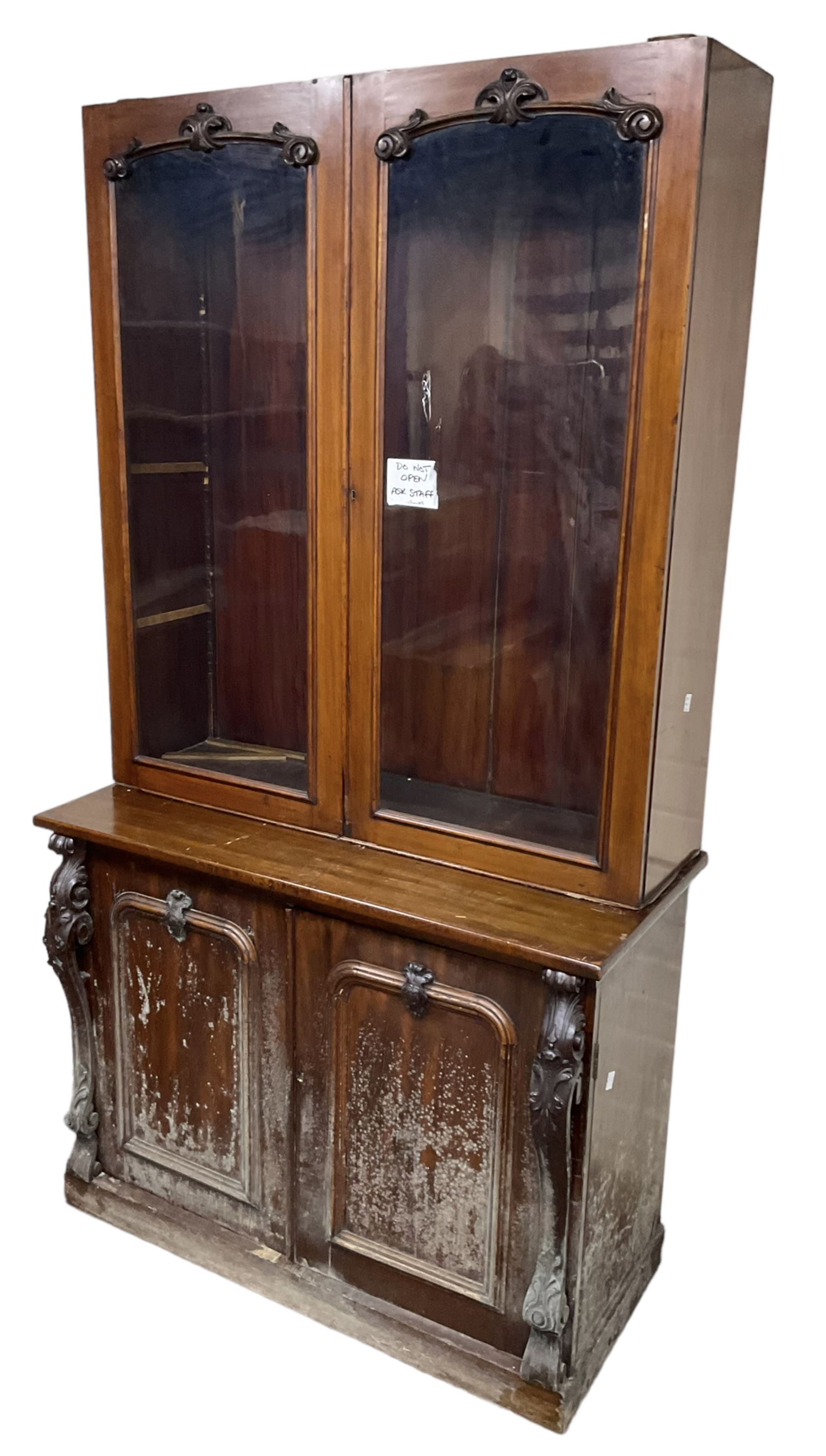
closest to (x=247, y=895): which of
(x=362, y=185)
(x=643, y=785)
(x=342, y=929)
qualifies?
(x=342, y=929)

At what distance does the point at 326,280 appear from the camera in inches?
90.2

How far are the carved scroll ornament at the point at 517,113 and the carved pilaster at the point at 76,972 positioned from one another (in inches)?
60.7

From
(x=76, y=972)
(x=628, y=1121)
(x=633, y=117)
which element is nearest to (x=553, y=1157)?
(x=628, y=1121)

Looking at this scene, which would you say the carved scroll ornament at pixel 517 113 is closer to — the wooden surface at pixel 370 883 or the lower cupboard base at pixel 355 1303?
the wooden surface at pixel 370 883

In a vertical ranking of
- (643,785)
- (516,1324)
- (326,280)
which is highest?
(326,280)

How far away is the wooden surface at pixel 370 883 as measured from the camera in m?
2.13

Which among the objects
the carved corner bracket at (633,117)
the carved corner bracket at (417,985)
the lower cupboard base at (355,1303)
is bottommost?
the lower cupboard base at (355,1303)

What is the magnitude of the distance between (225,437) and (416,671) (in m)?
0.70

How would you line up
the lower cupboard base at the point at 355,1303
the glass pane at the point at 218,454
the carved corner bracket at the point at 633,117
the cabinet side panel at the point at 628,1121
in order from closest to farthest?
the carved corner bracket at the point at 633,117 < the cabinet side panel at the point at 628,1121 < the lower cupboard base at the point at 355,1303 < the glass pane at the point at 218,454

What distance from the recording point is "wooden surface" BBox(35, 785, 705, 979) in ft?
7.00

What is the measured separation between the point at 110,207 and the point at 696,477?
4.36 feet

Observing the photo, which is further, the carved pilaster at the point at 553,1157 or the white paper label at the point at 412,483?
the white paper label at the point at 412,483

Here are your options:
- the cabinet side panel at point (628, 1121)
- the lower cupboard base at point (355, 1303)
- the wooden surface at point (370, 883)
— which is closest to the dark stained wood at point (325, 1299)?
the lower cupboard base at point (355, 1303)

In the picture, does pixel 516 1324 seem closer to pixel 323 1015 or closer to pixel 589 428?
pixel 323 1015
